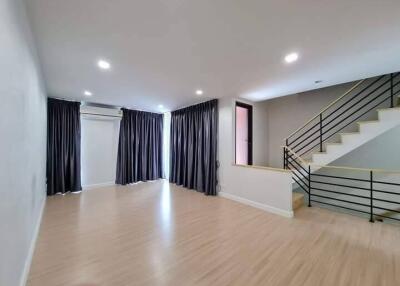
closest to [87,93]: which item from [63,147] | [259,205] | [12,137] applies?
[63,147]

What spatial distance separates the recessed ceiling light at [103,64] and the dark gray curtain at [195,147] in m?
2.55

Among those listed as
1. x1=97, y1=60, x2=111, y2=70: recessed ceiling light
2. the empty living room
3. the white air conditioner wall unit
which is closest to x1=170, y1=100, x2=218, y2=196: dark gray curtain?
A: the empty living room

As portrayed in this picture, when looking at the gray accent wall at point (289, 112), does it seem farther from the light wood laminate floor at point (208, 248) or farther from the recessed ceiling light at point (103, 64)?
the recessed ceiling light at point (103, 64)

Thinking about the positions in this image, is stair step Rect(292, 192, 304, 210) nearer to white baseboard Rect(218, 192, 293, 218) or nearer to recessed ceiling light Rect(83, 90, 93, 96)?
white baseboard Rect(218, 192, 293, 218)

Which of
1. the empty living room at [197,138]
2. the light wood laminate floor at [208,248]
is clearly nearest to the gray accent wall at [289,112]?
the empty living room at [197,138]

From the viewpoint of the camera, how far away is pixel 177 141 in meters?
5.79

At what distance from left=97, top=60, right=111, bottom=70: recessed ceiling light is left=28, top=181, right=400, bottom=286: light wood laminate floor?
Result: 93.4 inches

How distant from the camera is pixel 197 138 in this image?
5.05m

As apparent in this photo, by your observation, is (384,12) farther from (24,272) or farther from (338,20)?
(24,272)

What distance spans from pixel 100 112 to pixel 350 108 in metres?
6.07

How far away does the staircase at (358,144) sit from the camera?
3.28 metres

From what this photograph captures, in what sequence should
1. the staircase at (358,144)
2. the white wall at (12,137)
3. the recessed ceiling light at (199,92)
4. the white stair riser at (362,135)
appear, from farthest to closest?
the recessed ceiling light at (199,92)
the staircase at (358,144)
the white stair riser at (362,135)
the white wall at (12,137)

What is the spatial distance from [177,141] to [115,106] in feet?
6.81

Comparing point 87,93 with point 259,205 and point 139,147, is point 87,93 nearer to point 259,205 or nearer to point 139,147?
point 139,147
